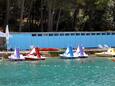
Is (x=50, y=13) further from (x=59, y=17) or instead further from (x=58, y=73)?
(x=58, y=73)

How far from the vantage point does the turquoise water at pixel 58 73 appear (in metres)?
30.4

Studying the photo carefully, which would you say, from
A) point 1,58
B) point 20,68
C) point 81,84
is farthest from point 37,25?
point 81,84

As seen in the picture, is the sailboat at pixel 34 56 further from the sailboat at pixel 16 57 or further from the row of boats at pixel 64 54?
the sailboat at pixel 16 57

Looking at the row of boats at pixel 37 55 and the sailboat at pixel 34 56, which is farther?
the sailboat at pixel 34 56

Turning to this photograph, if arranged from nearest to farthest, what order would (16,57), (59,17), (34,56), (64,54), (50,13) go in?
1. (16,57)
2. (34,56)
3. (64,54)
4. (50,13)
5. (59,17)

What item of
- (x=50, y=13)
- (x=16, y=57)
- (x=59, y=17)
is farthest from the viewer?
(x=59, y=17)

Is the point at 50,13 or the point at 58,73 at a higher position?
the point at 50,13

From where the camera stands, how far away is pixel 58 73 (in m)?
35.7

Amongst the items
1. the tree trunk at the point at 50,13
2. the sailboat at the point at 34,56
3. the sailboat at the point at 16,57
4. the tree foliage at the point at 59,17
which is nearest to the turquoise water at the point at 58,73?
the sailboat at the point at 34,56

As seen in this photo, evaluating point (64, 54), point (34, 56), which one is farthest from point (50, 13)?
point (34, 56)

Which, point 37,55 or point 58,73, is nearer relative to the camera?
point 58,73

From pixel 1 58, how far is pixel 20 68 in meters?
8.64

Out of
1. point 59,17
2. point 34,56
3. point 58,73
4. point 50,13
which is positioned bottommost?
point 34,56

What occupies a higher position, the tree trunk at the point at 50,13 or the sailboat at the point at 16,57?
the tree trunk at the point at 50,13
